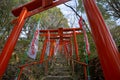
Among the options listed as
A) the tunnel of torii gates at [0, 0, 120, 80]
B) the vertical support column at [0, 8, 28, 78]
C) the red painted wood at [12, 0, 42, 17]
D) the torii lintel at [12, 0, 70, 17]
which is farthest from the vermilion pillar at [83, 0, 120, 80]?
the red painted wood at [12, 0, 42, 17]

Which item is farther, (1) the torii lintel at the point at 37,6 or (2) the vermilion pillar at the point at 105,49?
(1) the torii lintel at the point at 37,6

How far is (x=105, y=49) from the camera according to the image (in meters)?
1.08

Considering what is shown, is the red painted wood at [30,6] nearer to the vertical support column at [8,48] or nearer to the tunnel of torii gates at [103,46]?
the vertical support column at [8,48]

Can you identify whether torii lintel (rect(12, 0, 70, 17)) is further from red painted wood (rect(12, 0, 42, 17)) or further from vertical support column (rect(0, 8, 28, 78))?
vertical support column (rect(0, 8, 28, 78))

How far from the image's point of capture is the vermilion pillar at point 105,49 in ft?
3.27

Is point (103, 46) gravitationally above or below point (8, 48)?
above

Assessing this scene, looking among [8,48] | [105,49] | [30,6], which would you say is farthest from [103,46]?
[30,6]

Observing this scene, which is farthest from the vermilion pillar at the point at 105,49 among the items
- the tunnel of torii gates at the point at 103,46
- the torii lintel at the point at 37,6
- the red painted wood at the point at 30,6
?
the red painted wood at the point at 30,6

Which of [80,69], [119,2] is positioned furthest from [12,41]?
[80,69]

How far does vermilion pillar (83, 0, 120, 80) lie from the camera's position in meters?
1.00

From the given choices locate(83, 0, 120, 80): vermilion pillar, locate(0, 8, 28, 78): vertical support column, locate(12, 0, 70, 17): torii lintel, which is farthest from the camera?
locate(12, 0, 70, 17): torii lintel

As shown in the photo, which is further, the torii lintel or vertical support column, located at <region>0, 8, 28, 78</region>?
the torii lintel

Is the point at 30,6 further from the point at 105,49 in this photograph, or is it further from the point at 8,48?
the point at 105,49

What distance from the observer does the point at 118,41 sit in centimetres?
723
